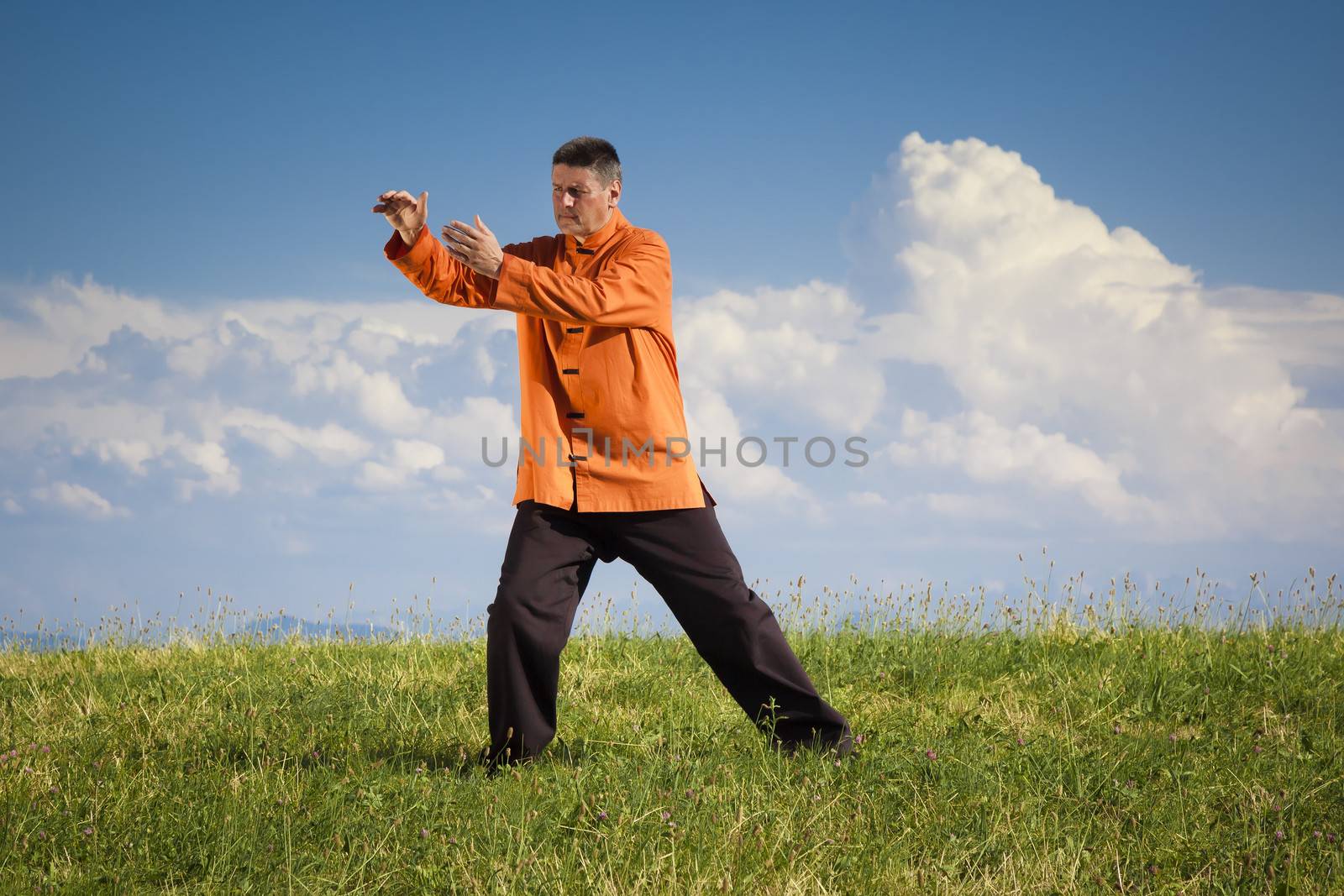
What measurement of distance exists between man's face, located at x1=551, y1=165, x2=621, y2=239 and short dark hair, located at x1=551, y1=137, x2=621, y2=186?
A: 0.02 metres

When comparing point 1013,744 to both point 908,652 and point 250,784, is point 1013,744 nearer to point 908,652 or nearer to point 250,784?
point 908,652

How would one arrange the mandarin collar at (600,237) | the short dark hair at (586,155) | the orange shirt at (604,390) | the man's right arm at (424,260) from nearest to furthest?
the man's right arm at (424,260) < the orange shirt at (604,390) < the short dark hair at (586,155) < the mandarin collar at (600,237)

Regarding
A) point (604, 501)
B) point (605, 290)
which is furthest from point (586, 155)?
point (604, 501)

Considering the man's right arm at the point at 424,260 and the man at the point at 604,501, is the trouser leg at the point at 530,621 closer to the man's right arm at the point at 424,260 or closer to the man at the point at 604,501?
the man at the point at 604,501

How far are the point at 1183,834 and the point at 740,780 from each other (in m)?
1.71

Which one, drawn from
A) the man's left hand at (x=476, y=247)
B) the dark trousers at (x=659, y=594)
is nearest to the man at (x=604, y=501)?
the dark trousers at (x=659, y=594)

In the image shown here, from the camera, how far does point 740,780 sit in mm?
4414

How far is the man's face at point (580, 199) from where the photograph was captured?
15.8 feet

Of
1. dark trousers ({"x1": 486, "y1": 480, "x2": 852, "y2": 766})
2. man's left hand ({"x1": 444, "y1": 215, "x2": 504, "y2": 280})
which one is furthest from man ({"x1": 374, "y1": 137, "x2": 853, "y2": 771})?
man's left hand ({"x1": 444, "y1": 215, "x2": 504, "y2": 280})

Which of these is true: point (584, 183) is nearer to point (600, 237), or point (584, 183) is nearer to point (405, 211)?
point (600, 237)

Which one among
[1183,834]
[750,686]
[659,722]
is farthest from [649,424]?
[1183,834]

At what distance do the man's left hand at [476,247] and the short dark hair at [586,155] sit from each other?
66 centimetres

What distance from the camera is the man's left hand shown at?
4.32 metres

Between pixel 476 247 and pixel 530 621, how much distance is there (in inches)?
63.0
